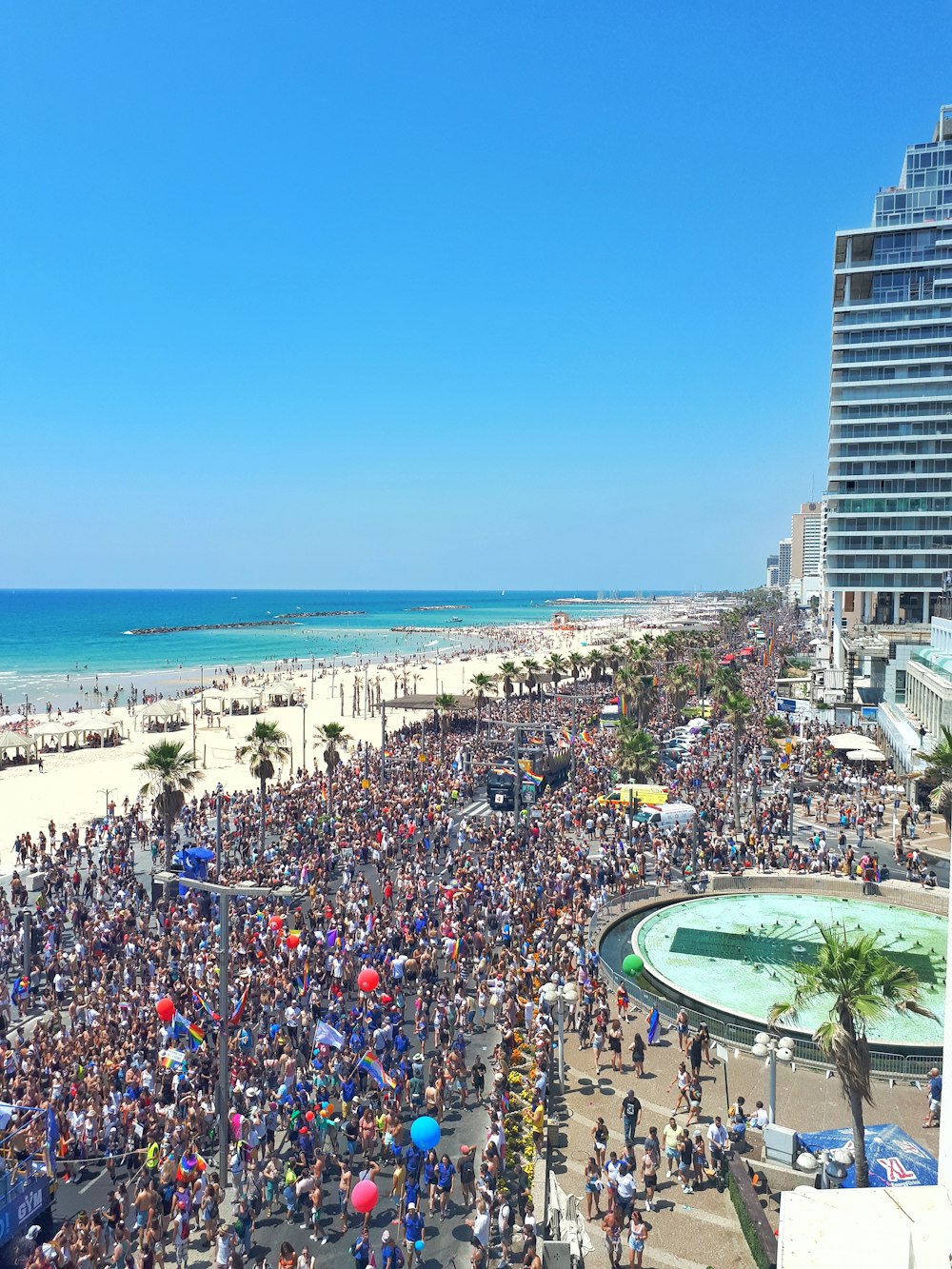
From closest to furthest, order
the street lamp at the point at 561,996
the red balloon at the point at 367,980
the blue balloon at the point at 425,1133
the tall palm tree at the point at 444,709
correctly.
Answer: the blue balloon at the point at 425,1133 < the street lamp at the point at 561,996 < the red balloon at the point at 367,980 < the tall palm tree at the point at 444,709

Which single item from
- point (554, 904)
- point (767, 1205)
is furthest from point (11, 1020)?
point (767, 1205)

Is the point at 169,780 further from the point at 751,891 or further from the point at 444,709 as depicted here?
the point at 444,709

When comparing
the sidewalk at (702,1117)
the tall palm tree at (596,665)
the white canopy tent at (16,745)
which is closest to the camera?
the sidewalk at (702,1117)

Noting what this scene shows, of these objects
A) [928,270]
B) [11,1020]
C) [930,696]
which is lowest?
[11,1020]

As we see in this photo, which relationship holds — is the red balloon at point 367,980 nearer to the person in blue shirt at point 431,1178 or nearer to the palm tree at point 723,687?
the person in blue shirt at point 431,1178

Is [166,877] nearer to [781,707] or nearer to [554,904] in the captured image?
[554,904]

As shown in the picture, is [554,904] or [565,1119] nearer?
[565,1119]

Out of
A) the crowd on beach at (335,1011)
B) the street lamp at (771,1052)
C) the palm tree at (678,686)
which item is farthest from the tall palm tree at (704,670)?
the street lamp at (771,1052)
